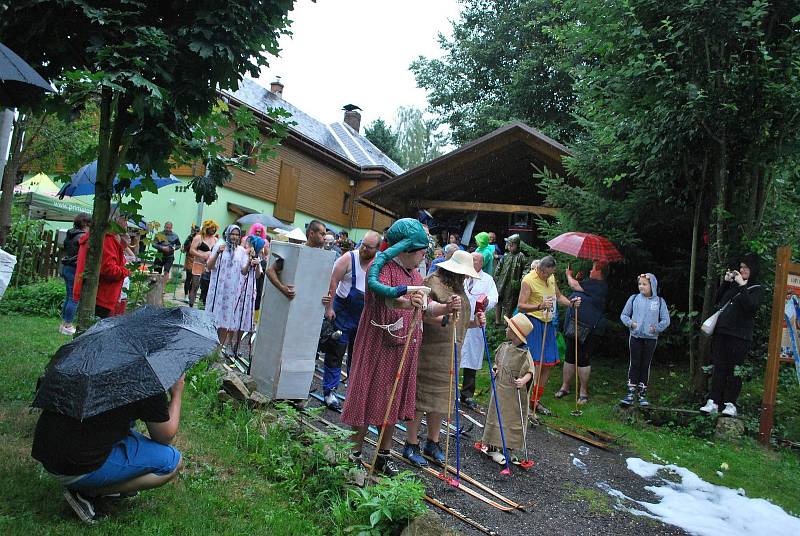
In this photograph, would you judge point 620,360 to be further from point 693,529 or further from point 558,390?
point 693,529

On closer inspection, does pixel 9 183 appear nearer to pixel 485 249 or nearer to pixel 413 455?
pixel 485 249

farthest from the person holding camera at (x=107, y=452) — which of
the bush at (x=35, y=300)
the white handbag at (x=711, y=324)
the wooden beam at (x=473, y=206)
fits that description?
the wooden beam at (x=473, y=206)

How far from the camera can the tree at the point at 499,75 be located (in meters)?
24.4

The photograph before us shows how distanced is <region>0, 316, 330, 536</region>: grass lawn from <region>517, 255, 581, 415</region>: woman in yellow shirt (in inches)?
176

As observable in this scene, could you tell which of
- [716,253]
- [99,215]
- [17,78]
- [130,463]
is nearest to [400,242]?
[99,215]

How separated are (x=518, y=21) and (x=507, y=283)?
2011 centimetres

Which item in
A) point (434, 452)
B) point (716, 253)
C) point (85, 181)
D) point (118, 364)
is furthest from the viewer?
point (716, 253)

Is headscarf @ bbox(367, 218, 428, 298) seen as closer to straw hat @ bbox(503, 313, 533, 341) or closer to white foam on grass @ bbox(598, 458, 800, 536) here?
straw hat @ bbox(503, 313, 533, 341)

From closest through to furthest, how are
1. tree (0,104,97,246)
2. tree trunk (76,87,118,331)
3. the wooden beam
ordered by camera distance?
tree trunk (76,87,118,331)
tree (0,104,97,246)
the wooden beam

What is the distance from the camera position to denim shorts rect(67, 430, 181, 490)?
2.94 metres

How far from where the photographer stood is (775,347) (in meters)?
7.34

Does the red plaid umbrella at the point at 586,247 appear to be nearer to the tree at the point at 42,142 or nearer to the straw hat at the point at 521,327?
the straw hat at the point at 521,327

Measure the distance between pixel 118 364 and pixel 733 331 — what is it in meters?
7.47

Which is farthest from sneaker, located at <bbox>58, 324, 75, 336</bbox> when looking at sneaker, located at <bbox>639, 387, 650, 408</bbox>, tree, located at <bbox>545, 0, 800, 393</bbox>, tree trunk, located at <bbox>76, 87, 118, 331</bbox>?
tree, located at <bbox>545, 0, 800, 393</bbox>
